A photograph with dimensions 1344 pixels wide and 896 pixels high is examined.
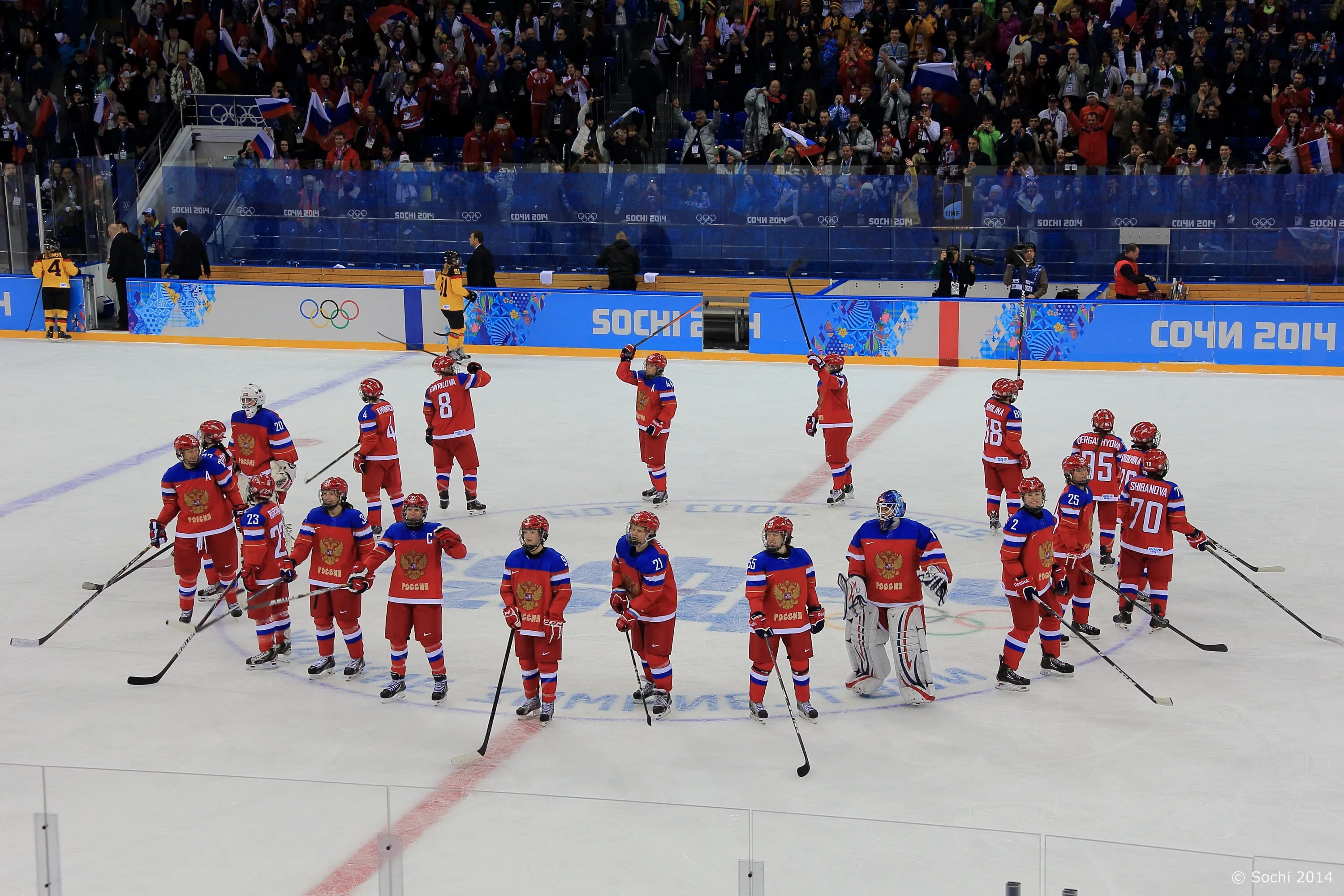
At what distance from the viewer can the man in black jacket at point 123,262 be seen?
79.0 ft

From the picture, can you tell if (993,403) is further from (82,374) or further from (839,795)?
(82,374)

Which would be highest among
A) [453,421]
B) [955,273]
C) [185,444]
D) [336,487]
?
[955,273]

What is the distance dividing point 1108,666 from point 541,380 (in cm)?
1213

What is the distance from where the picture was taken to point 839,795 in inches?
295

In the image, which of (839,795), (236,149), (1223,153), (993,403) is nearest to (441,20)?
(236,149)

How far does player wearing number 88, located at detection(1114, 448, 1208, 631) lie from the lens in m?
9.78

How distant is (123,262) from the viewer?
24.2 m

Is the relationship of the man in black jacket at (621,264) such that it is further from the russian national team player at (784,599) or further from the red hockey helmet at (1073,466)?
the russian national team player at (784,599)

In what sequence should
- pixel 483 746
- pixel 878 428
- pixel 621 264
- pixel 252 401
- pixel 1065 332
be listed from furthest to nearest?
pixel 621 264 → pixel 1065 332 → pixel 878 428 → pixel 252 401 → pixel 483 746

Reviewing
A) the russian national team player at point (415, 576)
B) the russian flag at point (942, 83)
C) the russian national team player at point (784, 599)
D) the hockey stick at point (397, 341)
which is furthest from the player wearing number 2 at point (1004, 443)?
the russian flag at point (942, 83)

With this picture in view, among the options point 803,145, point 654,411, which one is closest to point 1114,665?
point 654,411

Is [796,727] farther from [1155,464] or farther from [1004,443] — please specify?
[1004,443]

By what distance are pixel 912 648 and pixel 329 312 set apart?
53.8ft

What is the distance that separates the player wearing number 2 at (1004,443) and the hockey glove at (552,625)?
5.08 meters
